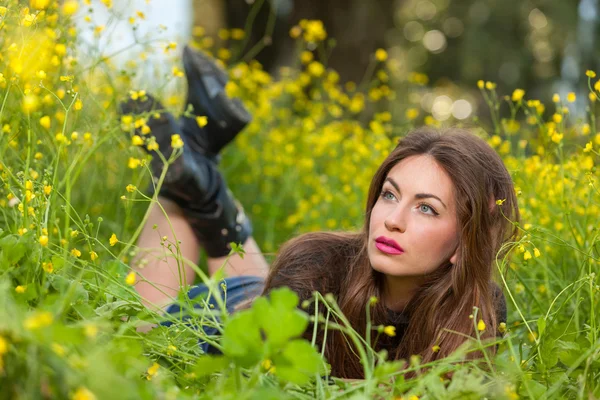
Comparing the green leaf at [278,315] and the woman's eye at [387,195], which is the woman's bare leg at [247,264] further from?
the green leaf at [278,315]

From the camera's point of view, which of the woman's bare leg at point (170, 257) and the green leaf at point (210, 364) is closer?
the green leaf at point (210, 364)

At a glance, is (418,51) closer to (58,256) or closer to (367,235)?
(367,235)

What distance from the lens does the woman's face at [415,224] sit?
1.89 meters

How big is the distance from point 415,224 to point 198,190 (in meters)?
0.94

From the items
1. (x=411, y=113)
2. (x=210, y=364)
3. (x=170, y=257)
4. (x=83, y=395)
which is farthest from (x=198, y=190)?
(x=83, y=395)

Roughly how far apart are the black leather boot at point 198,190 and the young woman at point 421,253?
0.55 meters

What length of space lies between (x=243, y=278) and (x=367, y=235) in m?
0.65

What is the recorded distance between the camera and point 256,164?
3705 millimetres

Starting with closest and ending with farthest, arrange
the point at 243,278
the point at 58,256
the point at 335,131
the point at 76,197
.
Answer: the point at 58,256, the point at 243,278, the point at 76,197, the point at 335,131

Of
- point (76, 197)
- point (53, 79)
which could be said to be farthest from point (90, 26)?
point (76, 197)

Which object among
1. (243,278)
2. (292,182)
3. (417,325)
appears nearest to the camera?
(417,325)

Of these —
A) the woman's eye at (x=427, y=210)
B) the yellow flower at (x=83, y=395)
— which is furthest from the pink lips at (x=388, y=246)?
the yellow flower at (x=83, y=395)

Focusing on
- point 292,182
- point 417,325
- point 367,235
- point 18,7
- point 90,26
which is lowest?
point 292,182

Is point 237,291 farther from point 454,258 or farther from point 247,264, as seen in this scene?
point 454,258
